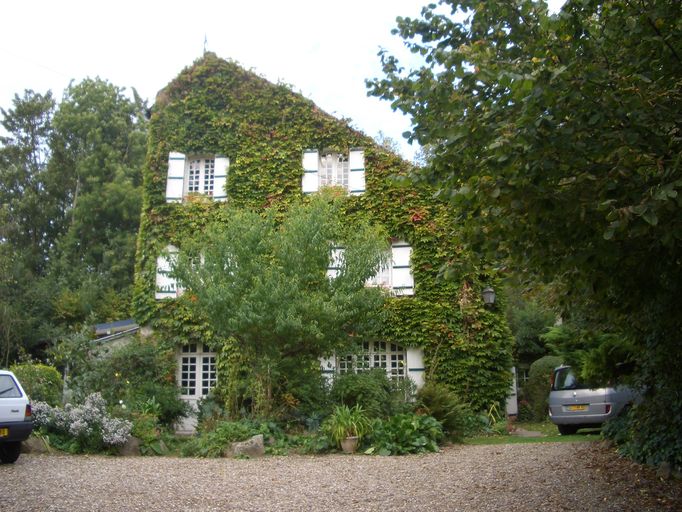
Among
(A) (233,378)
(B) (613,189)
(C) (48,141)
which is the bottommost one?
(A) (233,378)

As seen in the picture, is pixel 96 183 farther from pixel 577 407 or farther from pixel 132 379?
pixel 577 407

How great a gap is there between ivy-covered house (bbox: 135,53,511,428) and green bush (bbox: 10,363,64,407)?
296 cm

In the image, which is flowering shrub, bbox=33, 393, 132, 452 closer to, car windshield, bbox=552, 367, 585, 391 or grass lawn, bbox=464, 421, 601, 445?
grass lawn, bbox=464, 421, 601, 445

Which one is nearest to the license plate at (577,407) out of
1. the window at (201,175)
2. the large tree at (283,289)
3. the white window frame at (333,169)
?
the large tree at (283,289)

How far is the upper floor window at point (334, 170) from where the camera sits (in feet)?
52.8

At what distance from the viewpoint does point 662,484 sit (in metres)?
6.51

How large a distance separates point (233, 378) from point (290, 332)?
3581 mm

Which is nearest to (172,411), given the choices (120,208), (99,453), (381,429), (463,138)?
(99,453)

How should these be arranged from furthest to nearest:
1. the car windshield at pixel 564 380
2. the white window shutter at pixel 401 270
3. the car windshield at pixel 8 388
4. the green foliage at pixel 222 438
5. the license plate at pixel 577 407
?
the white window shutter at pixel 401 270, the car windshield at pixel 564 380, the license plate at pixel 577 407, the green foliage at pixel 222 438, the car windshield at pixel 8 388

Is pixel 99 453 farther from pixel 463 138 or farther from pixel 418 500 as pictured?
pixel 463 138

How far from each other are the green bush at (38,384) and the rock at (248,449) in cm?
408

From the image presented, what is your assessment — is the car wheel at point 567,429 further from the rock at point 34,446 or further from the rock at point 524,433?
the rock at point 34,446

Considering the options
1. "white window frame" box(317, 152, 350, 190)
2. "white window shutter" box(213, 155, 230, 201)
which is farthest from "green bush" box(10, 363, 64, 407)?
"white window frame" box(317, 152, 350, 190)

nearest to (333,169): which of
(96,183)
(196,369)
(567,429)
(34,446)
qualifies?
(196,369)
